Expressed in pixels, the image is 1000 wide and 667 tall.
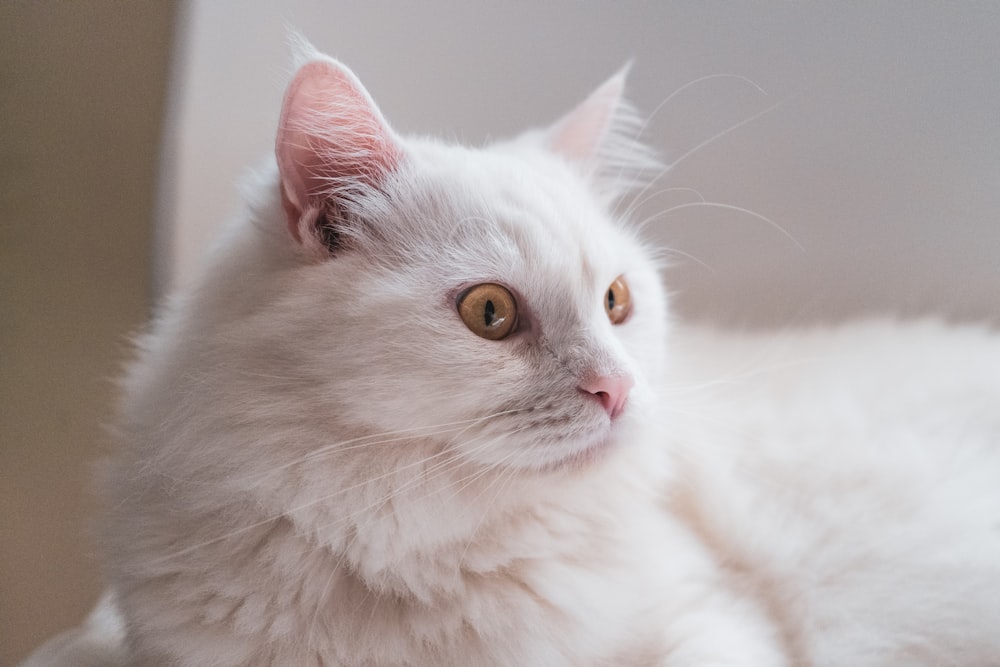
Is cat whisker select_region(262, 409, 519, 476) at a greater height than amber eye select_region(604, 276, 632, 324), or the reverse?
amber eye select_region(604, 276, 632, 324)

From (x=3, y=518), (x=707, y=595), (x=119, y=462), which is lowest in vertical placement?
(x=3, y=518)

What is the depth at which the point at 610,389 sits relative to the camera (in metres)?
1.10

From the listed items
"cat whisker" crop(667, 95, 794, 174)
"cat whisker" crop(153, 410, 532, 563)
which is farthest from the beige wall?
"cat whisker" crop(667, 95, 794, 174)

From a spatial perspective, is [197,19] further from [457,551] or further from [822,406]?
[822,406]

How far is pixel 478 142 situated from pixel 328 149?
887mm

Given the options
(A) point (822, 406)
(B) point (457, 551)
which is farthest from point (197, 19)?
(A) point (822, 406)

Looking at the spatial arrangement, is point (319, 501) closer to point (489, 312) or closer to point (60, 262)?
point (489, 312)

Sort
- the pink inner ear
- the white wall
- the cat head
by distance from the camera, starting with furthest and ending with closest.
A: the white wall < the pink inner ear < the cat head

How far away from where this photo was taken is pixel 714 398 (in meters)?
1.67

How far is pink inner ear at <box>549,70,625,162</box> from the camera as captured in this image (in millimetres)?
1523

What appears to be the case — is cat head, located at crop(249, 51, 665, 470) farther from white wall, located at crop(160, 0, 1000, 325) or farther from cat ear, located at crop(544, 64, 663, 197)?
white wall, located at crop(160, 0, 1000, 325)

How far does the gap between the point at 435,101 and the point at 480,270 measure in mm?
1073

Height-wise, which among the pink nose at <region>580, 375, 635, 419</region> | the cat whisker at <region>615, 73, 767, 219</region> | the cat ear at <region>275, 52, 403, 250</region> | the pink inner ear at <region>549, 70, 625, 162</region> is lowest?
the pink nose at <region>580, 375, 635, 419</region>

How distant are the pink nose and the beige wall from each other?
41.8 inches
